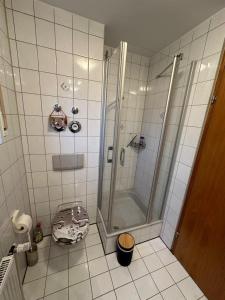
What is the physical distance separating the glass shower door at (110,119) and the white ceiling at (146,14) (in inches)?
13.1

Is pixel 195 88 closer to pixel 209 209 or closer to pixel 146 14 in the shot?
pixel 146 14

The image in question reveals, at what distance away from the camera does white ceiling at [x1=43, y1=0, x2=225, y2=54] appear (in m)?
1.12

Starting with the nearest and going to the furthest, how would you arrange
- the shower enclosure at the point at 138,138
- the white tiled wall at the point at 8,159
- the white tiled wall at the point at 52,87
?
the white tiled wall at the point at 8,159 < the white tiled wall at the point at 52,87 < the shower enclosure at the point at 138,138

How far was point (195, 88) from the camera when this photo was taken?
4.35 feet

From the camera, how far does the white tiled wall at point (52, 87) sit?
1173 mm

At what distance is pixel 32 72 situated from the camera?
4.06 ft

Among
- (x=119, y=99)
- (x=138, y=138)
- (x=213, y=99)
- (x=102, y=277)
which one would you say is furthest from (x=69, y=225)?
(x=213, y=99)

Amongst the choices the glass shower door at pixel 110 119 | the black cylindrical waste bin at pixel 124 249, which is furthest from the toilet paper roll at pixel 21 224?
the black cylindrical waste bin at pixel 124 249

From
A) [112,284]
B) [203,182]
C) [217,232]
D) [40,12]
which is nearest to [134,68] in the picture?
[40,12]

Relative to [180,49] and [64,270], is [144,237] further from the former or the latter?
[180,49]

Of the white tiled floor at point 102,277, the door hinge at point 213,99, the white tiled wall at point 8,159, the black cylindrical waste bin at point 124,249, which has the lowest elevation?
the white tiled floor at point 102,277

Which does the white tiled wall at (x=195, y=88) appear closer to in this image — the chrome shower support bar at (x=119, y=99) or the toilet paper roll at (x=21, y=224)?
the chrome shower support bar at (x=119, y=99)

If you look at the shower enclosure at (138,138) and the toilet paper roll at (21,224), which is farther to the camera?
the shower enclosure at (138,138)

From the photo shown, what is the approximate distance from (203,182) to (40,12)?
6.75ft
